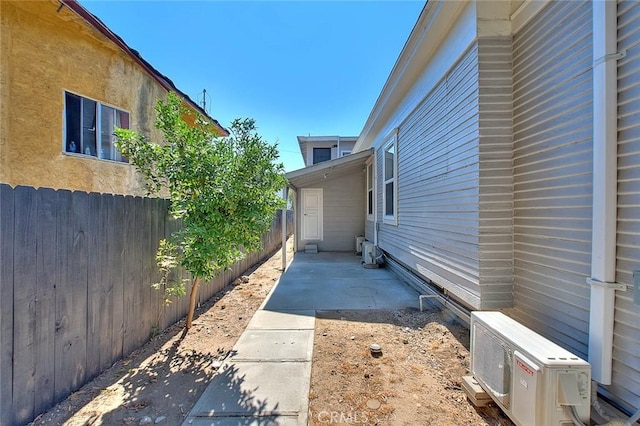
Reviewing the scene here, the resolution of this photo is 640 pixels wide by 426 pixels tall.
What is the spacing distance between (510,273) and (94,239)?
13.7ft

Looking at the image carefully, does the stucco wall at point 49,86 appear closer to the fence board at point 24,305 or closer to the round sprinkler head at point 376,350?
the fence board at point 24,305

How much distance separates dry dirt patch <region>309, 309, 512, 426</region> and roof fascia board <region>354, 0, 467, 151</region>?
406 centimetres

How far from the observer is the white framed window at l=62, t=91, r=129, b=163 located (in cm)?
495

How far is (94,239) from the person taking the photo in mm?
2477

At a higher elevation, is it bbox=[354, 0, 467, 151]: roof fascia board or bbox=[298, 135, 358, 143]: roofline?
bbox=[298, 135, 358, 143]: roofline

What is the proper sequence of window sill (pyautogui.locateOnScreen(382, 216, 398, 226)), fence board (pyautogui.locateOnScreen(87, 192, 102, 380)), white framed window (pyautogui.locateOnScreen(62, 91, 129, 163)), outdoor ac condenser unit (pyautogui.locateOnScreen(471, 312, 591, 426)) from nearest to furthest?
outdoor ac condenser unit (pyautogui.locateOnScreen(471, 312, 591, 426)), fence board (pyautogui.locateOnScreen(87, 192, 102, 380)), white framed window (pyautogui.locateOnScreen(62, 91, 129, 163)), window sill (pyautogui.locateOnScreen(382, 216, 398, 226))

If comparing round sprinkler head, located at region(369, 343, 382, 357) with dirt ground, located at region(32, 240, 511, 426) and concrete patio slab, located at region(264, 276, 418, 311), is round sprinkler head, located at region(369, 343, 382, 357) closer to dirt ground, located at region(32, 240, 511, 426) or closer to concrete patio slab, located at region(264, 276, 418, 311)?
dirt ground, located at region(32, 240, 511, 426)

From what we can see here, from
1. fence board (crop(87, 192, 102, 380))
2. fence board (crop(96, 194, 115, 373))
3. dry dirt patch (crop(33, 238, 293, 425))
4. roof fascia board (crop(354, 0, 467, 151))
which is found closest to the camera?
dry dirt patch (crop(33, 238, 293, 425))

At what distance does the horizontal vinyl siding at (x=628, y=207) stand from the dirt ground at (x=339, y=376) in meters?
0.87

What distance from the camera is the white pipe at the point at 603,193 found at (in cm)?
180

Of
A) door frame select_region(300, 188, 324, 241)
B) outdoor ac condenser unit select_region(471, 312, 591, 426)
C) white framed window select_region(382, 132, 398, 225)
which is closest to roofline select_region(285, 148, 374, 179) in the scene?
white framed window select_region(382, 132, 398, 225)

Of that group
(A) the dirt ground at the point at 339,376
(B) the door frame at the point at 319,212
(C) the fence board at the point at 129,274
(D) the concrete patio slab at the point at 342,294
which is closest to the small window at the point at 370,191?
(B) the door frame at the point at 319,212

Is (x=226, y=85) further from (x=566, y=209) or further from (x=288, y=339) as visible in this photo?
(x=566, y=209)

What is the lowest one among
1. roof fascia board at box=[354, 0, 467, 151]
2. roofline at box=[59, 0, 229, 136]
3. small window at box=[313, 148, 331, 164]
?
roof fascia board at box=[354, 0, 467, 151]
